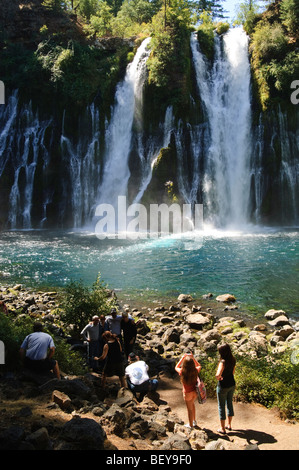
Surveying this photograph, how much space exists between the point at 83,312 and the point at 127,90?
2849 centimetres

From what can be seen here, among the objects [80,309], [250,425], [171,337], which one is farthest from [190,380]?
[80,309]

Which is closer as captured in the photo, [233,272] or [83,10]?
[233,272]

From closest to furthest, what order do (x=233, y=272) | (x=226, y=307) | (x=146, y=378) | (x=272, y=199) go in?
(x=146, y=378) → (x=226, y=307) → (x=233, y=272) → (x=272, y=199)

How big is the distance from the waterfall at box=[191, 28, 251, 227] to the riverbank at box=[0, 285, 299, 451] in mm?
18486

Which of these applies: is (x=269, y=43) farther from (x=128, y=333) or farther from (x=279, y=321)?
(x=128, y=333)

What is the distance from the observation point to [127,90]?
34.8 metres

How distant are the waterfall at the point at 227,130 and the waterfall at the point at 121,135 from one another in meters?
5.71

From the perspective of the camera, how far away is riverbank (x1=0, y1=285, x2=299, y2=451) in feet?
16.2

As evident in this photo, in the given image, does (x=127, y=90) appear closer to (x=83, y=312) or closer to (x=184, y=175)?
(x=184, y=175)

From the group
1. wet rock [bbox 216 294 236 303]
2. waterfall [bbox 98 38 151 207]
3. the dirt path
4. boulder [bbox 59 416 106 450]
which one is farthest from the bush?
boulder [bbox 59 416 106 450]

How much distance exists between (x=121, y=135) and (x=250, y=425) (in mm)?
30575

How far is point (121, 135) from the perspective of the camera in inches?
1344
